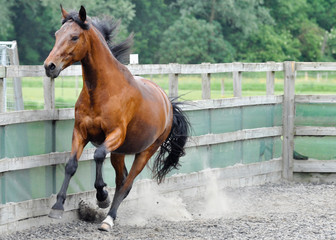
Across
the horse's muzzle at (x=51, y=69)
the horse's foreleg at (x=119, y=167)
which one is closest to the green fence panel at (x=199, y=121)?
the horse's foreleg at (x=119, y=167)

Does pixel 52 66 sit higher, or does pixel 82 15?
pixel 82 15

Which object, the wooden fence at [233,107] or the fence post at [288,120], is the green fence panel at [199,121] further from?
the fence post at [288,120]

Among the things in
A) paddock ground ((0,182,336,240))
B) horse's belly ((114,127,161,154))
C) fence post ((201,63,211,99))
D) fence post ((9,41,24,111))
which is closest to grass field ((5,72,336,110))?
fence post ((9,41,24,111))

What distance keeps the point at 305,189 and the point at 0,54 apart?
17.5 feet

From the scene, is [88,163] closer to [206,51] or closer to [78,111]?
[78,111]

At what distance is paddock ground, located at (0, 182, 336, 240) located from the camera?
627cm

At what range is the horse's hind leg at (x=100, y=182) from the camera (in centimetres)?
582

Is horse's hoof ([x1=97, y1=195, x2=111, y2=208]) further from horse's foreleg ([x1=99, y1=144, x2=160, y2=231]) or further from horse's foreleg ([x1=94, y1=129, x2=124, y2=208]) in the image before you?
horse's foreleg ([x1=94, y1=129, x2=124, y2=208])

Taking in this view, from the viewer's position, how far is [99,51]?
19.8 feet

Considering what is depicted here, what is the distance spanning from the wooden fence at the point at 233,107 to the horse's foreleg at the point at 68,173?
69cm

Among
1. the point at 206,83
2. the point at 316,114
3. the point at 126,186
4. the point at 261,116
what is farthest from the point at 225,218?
the point at 316,114

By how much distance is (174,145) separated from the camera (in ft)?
25.5

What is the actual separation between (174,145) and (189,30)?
41903 millimetres

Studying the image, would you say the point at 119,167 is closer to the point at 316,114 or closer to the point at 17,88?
the point at 17,88
